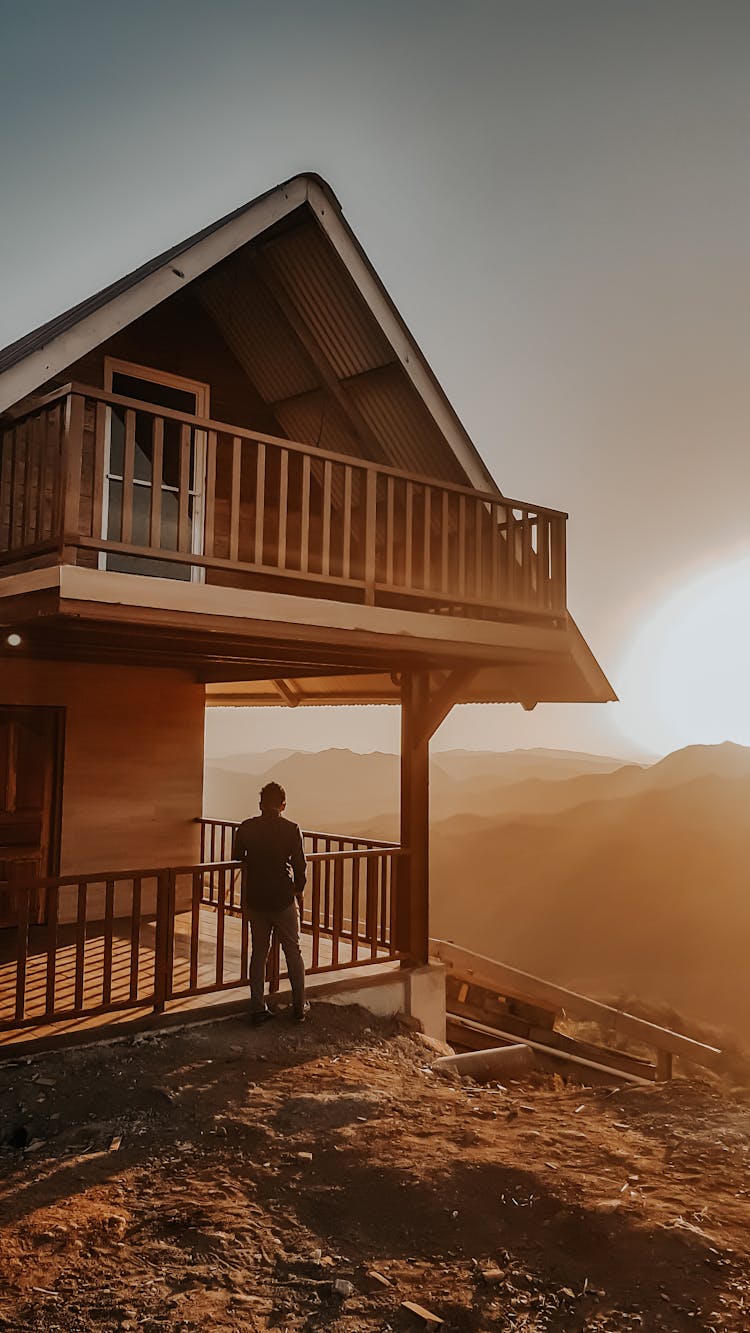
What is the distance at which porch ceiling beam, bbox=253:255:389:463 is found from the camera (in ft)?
35.2

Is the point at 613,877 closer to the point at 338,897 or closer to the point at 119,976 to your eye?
the point at 338,897

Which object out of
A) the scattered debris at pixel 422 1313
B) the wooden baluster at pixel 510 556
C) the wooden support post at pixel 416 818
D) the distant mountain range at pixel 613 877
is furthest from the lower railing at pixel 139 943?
the distant mountain range at pixel 613 877

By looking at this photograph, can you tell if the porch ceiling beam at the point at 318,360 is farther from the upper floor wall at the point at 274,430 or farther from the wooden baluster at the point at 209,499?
the wooden baluster at the point at 209,499

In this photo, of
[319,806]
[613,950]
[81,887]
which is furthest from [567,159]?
[319,806]

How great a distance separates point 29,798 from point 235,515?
5992 mm

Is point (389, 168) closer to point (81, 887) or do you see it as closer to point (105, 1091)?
point (81, 887)

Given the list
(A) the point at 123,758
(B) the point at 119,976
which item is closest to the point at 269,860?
(B) the point at 119,976

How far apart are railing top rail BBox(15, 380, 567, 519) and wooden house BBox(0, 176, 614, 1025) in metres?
0.03

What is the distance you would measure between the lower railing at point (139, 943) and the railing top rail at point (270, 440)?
360 cm

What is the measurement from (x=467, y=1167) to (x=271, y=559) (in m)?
7.06

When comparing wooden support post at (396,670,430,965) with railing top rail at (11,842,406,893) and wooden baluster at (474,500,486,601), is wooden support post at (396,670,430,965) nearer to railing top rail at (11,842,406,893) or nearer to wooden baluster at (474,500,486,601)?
railing top rail at (11,842,406,893)

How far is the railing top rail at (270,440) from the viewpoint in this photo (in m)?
6.43

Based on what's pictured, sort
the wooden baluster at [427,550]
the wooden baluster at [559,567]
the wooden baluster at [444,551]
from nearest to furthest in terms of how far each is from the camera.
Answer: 1. the wooden baluster at [427,550]
2. the wooden baluster at [444,551]
3. the wooden baluster at [559,567]

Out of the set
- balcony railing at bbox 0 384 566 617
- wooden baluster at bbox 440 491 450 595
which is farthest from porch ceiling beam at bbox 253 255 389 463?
wooden baluster at bbox 440 491 450 595
